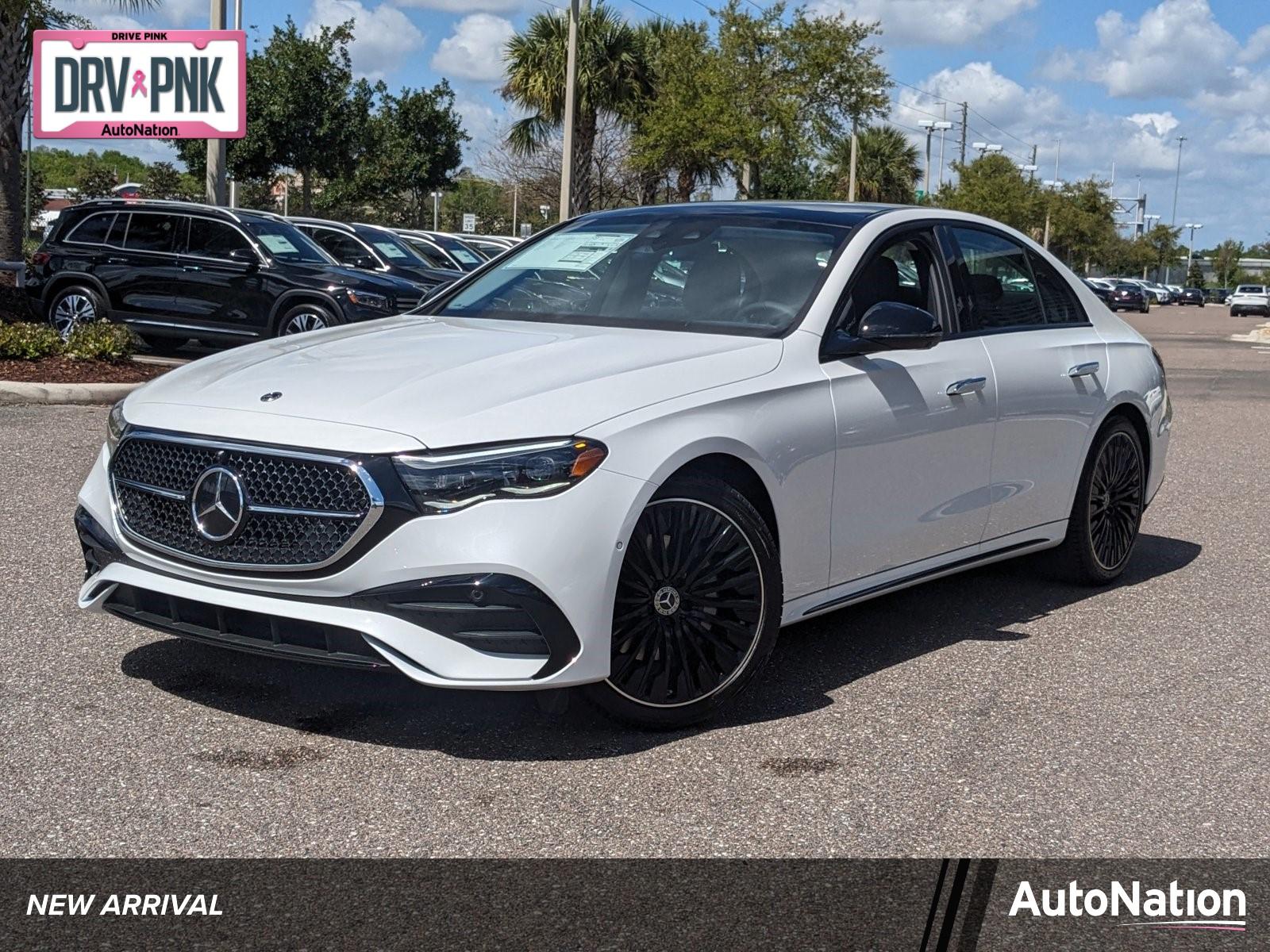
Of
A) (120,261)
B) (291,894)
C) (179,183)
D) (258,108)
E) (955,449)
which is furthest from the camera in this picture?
(179,183)

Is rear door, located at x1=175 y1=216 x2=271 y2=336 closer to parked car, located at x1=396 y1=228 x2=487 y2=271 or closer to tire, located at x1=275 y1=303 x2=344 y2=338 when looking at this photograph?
tire, located at x1=275 y1=303 x2=344 y2=338

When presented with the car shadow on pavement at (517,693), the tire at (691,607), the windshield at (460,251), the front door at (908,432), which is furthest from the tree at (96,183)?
the tire at (691,607)

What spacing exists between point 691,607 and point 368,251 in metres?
17.4

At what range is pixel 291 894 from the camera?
3447mm

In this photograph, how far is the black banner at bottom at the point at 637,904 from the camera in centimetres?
326

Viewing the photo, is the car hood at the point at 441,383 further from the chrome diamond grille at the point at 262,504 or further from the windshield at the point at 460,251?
the windshield at the point at 460,251

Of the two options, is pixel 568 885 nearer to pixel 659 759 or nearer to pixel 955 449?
pixel 659 759

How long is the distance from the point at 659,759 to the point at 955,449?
185 centimetres

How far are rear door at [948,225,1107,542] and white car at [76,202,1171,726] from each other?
0.02m

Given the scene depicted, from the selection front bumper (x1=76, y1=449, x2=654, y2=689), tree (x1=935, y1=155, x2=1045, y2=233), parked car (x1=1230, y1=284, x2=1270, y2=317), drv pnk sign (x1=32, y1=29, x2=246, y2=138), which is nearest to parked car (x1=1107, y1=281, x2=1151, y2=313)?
parked car (x1=1230, y1=284, x2=1270, y2=317)

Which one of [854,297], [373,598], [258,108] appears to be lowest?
[373,598]

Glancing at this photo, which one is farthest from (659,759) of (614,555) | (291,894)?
(291,894)

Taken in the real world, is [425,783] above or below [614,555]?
below

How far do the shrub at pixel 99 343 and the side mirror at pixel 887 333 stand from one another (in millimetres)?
10523
